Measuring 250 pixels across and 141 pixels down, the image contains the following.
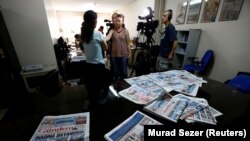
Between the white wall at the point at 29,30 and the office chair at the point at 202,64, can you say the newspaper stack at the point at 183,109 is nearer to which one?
the office chair at the point at 202,64

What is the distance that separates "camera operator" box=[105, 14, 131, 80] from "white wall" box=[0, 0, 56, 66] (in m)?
1.31

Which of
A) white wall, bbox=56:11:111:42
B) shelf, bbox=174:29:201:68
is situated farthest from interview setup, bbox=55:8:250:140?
white wall, bbox=56:11:111:42

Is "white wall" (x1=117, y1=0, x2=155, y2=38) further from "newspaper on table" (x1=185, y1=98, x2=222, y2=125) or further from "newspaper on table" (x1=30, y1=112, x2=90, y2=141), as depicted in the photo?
"newspaper on table" (x1=30, y1=112, x2=90, y2=141)

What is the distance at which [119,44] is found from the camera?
6.36ft

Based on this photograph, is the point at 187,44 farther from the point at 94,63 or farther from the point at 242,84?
the point at 94,63

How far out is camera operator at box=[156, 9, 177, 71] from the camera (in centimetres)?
195

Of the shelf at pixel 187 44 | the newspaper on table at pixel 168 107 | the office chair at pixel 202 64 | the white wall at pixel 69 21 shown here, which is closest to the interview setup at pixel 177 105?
the newspaper on table at pixel 168 107

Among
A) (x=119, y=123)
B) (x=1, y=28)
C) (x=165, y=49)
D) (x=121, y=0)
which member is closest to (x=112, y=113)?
(x=119, y=123)

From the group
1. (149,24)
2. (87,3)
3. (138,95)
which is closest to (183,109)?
(138,95)

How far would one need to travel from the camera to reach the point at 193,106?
0.77 m

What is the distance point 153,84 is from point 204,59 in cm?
190

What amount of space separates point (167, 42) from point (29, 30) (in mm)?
2416

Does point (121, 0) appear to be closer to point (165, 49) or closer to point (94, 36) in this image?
point (165, 49)

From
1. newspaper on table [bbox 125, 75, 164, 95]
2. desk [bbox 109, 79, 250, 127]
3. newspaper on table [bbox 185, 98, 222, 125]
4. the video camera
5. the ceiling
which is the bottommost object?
desk [bbox 109, 79, 250, 127]
